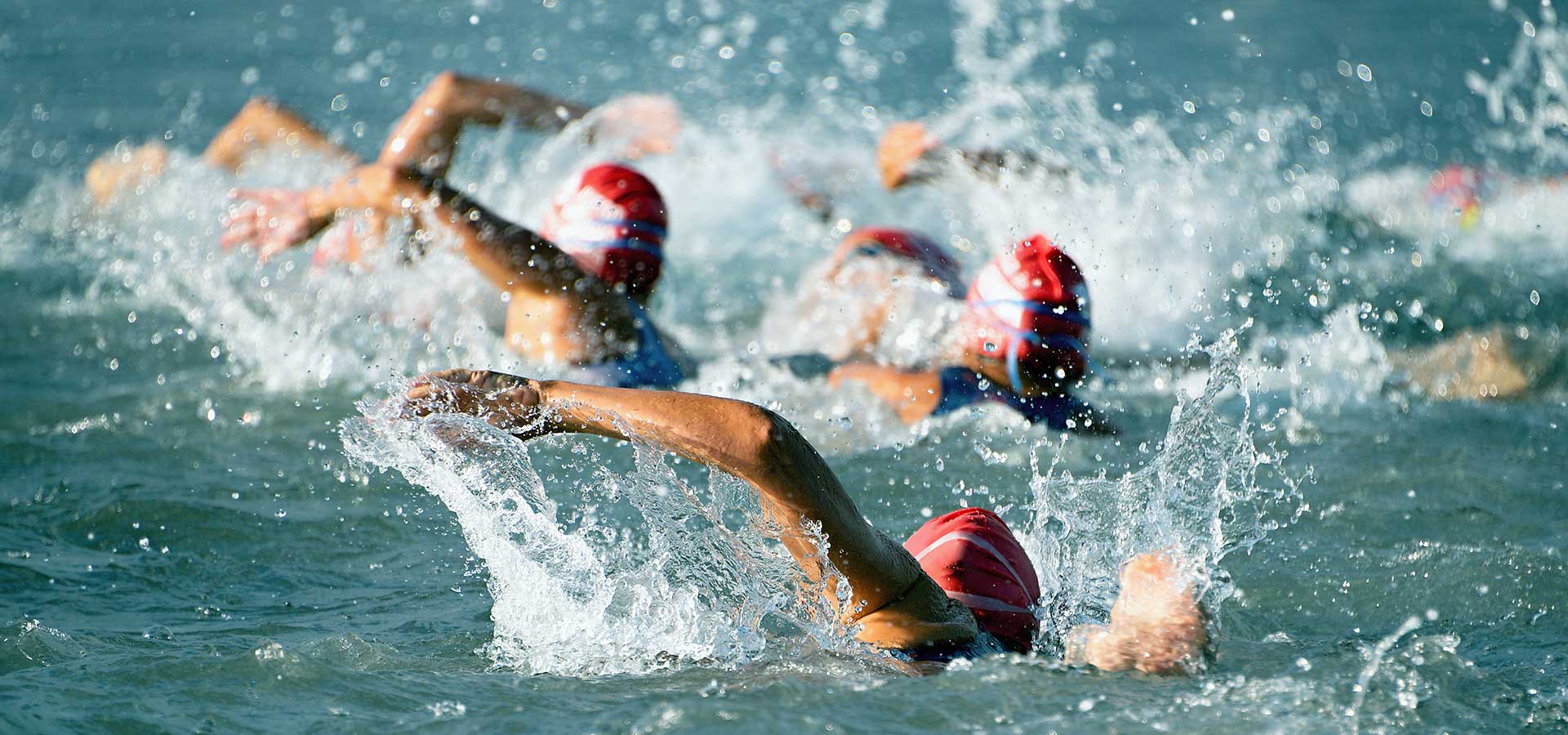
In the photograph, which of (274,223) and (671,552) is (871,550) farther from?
(274,223)

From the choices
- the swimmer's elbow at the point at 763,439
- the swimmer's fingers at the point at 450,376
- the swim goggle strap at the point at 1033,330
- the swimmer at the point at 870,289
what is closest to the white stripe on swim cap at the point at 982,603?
the swimmer's elbow at the point at 763,439

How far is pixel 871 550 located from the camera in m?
2.88

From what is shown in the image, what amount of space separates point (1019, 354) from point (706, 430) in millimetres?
2323

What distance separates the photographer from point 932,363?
207 inches

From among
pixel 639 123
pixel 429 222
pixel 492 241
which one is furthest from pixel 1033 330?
pixel 639 123

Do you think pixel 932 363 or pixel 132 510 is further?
pixel 932 363

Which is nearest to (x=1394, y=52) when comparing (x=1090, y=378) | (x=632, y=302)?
(x=1090, y=378)

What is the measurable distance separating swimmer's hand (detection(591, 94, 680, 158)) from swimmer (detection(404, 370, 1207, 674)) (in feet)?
14.6

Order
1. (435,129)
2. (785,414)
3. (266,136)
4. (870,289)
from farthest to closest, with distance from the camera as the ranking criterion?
(266,136)
(435,129)
(870,289)
(785,414)

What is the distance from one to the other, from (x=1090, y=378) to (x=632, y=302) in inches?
72.0

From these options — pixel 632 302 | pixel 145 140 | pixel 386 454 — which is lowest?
pixel 145 140

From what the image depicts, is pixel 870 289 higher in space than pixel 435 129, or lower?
lower

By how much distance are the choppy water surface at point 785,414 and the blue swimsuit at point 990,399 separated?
0.32 ft

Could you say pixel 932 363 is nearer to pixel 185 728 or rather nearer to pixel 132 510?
pixel 132 510
